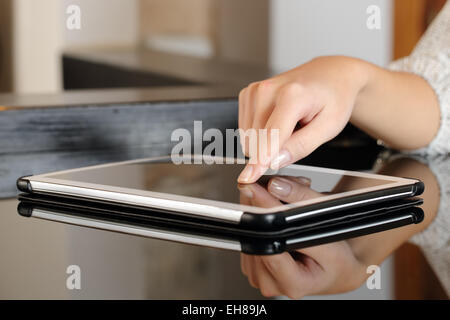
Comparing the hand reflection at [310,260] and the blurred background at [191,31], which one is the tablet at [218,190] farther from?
the blurred background at [191,31]

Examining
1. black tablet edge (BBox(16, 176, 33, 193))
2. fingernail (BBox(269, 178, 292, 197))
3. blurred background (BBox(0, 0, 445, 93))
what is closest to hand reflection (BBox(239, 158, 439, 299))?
fingernail (BBox(269, 178, 292, 197))

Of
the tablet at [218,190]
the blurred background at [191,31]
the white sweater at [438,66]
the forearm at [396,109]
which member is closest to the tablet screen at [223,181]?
the tablet at [218,190]

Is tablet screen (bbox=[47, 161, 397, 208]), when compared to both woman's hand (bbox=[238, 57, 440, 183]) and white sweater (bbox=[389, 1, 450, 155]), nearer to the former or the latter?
woman's hand (bbox=[238, 57, 440, 183])

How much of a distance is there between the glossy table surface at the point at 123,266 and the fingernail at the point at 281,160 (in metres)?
0.11

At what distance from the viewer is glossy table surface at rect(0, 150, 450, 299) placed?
28 cm

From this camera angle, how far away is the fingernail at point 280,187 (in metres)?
0.40

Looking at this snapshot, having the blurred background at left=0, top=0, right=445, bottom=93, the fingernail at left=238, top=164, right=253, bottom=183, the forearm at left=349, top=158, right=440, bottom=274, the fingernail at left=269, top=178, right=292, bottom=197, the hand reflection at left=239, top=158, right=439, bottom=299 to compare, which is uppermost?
the blurred background at left=0, top=0, right=445, bottom=93

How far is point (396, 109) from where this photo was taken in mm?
699

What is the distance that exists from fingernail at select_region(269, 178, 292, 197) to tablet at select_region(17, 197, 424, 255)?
0.03 meters

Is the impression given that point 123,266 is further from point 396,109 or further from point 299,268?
point 396,109

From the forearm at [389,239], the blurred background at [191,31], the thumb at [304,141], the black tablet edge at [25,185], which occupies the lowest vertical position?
the forearm at [389,239]

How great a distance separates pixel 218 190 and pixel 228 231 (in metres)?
0.06

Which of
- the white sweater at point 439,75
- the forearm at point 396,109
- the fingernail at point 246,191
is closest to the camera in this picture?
the fingernail at point 246,191
